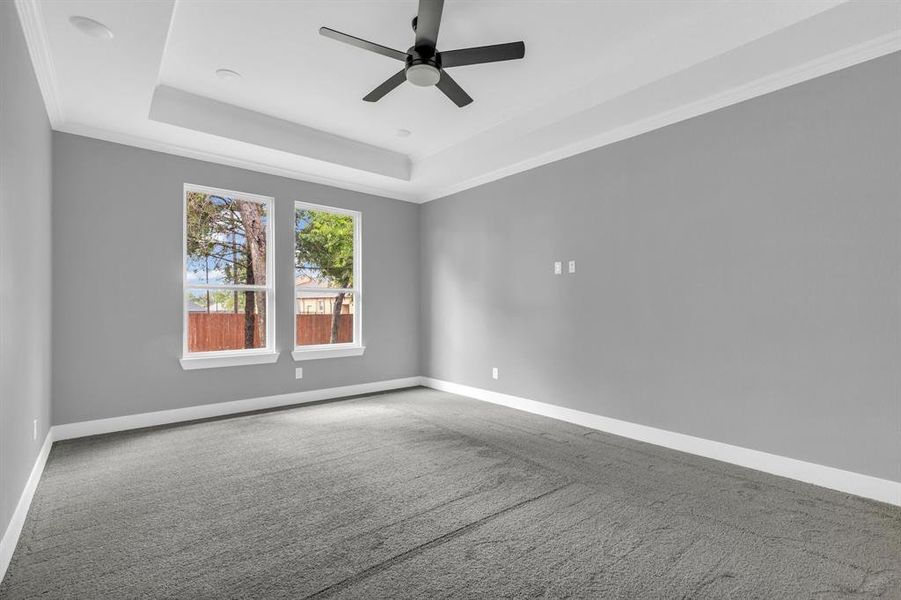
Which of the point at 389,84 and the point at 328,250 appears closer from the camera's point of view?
the point at 389,84

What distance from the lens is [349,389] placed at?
5.50 metres

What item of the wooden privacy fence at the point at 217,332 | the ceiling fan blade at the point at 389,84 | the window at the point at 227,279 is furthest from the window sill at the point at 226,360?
the ceiling fan blade at the point at 389,84

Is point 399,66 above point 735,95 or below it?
above

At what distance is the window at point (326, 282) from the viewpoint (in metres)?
5.25

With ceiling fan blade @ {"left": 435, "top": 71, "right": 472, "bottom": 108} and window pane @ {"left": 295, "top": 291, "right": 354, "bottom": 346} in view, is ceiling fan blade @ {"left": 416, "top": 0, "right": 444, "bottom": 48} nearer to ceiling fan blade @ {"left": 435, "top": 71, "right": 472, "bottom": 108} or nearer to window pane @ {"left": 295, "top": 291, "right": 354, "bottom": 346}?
ceiling fan blade @ {"left": 435, "top": 71, "right": 472, "bottom": 108}

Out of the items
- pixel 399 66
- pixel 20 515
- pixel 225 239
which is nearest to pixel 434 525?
pixel 20 515

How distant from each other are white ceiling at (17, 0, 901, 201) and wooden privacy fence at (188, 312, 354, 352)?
161 centimetres

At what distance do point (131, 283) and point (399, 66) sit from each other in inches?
121

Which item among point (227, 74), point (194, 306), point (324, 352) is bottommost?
point (324, 352)

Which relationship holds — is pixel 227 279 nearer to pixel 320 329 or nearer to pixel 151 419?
pixel 320 329

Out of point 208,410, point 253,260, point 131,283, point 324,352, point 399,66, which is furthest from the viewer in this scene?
point 324,352

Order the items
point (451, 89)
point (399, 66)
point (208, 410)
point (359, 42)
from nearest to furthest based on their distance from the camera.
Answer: point (359, 42) < point (451, 89) < point (399, 66) < point (208, 410)

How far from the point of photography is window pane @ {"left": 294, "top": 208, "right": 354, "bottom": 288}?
5266 mm

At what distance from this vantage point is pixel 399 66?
3373 millimetres
